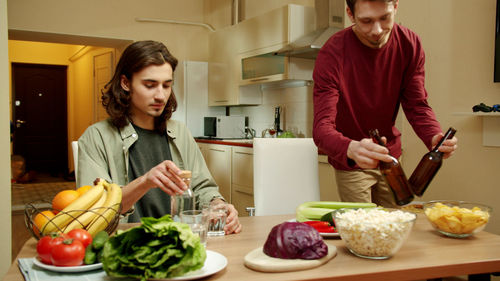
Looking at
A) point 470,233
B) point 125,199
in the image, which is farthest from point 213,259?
point 470,233

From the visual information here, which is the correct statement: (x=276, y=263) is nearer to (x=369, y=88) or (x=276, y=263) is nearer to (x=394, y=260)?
(x=394, y=260)

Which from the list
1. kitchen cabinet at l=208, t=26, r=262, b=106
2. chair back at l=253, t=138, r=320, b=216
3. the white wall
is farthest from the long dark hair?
kitchen cabinet at l=208, t=26, r=262, b=106

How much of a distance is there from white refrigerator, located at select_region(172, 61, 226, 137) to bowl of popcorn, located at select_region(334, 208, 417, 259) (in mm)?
4621

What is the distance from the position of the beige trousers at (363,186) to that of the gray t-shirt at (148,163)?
2.50 ft

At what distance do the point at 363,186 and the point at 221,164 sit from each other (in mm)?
2999

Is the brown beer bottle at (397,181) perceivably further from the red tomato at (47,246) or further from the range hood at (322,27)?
the range hood at (322,27)

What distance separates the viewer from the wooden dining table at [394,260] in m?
1.00

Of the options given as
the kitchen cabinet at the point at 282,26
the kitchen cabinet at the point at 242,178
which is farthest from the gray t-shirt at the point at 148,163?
the kitchen cabinet at the point at 282,26

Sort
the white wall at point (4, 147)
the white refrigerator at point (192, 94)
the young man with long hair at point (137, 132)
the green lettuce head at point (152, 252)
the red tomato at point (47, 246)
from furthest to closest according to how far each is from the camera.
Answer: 1. the white refrigerator at point (192, 94)
2. the white wall at point (4, 147)
3. the young man with long hair at point (137, 132)
4. the red tomato at point (47, 246)
5. the green lettuce head at point (152, 252)

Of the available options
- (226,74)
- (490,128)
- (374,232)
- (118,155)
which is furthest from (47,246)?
(226,74)

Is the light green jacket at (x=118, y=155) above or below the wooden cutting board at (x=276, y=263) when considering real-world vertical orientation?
above

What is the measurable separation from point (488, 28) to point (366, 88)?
4.10 ft

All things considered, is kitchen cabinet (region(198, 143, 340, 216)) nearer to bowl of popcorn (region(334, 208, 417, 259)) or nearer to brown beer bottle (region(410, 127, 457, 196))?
brown beer bottle (region(410, 127, 457, 196))

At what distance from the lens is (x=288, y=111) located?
15.4 ft
